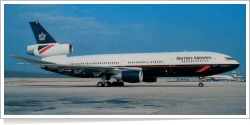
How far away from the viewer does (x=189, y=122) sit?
9.83 meters

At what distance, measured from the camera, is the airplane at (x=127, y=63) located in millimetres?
26734

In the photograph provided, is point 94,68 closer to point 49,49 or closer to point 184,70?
point 49,49

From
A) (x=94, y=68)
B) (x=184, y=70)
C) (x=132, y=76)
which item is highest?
(x=94, y=68)

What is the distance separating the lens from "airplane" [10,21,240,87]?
87.7 ft

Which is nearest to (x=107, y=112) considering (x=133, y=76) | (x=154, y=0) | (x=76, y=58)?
(x=154, y=0)

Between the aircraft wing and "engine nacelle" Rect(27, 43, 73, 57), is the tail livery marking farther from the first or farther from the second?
the aircraft wing

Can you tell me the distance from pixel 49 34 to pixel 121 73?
1000 cm

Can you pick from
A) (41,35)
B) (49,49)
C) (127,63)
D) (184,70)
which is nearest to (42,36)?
(41,35)

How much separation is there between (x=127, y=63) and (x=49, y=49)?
8.62m

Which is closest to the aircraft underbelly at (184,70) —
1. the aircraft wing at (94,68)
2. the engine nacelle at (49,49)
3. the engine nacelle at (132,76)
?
the aircraft wing at (94,68)

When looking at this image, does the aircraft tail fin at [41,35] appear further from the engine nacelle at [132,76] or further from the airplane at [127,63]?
the engine nacelle at [132,76]

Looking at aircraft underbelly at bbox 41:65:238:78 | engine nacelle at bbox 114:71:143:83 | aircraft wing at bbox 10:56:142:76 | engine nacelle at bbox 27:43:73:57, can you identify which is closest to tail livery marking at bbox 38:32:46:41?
engine nacelle at bbox 27:43:73:57

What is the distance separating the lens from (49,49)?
31938 millimetres

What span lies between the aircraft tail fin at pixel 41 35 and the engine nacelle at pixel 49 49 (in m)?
0.44
